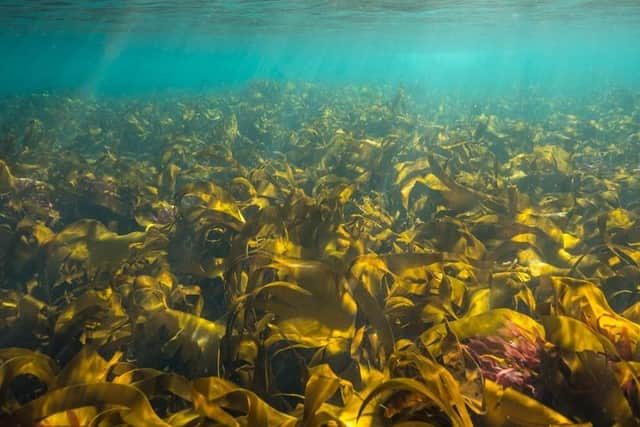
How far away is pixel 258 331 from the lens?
1781mm

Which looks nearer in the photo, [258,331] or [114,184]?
[258,331]

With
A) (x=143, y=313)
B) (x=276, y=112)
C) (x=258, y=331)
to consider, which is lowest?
(x=276, y=112)

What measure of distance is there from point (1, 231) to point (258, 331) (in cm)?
288

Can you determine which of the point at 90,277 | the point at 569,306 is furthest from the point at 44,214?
the point at 569,306

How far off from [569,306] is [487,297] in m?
0.42

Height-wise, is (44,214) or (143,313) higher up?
(143,313)

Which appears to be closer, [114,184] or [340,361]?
[340,361]

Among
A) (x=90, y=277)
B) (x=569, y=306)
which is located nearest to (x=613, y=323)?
(x=569, y=306)

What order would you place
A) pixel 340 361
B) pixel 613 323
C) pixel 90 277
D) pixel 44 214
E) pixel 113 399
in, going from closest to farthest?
pixel 113 399 < pixel 613 323 < pixel 340 361 < pixel 90 277 < pixel 44 214

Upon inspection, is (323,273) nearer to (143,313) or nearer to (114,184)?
(143,313)

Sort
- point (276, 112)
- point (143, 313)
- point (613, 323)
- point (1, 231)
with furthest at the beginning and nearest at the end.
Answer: point (276, 112)
point (1, 231)
point (143, 313)
point (613, 323)

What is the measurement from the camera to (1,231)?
3457 mm

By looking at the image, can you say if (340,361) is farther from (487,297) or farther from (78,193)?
(78,193)

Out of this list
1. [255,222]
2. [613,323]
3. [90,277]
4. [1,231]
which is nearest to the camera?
[613,323]
